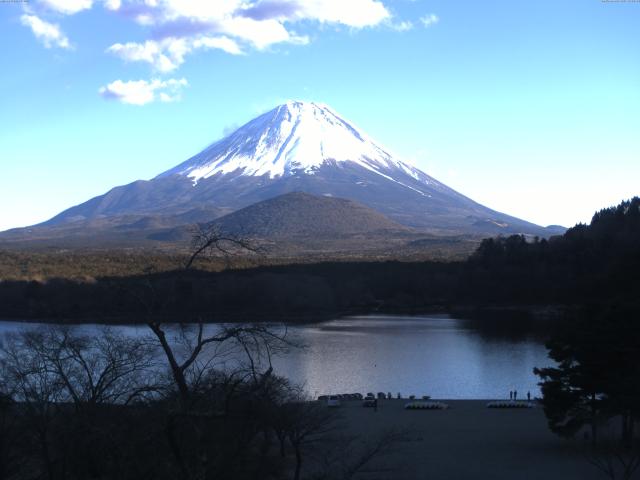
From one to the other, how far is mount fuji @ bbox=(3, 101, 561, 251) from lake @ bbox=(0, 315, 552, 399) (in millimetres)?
73033

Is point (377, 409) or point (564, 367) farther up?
point (564, 367)

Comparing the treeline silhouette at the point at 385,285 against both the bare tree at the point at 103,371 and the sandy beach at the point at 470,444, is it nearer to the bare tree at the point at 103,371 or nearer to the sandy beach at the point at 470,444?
the sandy beach at the point at 470,444

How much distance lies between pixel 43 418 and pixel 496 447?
716cm

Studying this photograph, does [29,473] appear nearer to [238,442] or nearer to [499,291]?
[238,442]

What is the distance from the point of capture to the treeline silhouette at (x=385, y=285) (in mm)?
36719

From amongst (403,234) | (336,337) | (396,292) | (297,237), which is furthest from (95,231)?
(336,337)

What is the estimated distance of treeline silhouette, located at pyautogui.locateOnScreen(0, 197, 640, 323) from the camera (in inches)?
1446

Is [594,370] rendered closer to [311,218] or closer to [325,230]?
[325,230]

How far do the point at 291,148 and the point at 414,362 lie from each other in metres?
108

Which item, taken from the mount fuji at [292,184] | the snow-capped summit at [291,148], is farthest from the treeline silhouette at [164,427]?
the snow-capped summit at [291,148]

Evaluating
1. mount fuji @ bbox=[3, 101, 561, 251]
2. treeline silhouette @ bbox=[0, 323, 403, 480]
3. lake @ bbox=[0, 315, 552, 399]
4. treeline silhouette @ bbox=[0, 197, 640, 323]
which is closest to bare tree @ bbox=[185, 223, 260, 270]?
treeline silhouette @ bbox=[0, 323, 403, 480]

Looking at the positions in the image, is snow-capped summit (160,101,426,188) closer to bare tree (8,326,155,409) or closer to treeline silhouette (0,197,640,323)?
treeline silhouette (0,197,640,323)

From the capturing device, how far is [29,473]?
27.1 feet

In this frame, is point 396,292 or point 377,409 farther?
point 396,292
